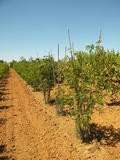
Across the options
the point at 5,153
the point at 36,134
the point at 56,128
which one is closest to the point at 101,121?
the point at 56,128

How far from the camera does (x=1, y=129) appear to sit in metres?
5.59

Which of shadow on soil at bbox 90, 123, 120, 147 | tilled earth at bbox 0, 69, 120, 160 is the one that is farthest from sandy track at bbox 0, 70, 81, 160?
shadow on soil at bbox 90, 123, 120, 147

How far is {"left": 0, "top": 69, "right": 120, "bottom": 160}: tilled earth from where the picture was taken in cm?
405

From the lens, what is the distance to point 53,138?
16.5 feet

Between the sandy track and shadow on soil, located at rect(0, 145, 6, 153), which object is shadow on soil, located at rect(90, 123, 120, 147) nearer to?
the sandy track

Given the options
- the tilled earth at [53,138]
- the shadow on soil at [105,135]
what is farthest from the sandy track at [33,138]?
the shadow on soil at [105,135]

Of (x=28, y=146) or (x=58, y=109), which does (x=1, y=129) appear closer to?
(x=28, y=146)

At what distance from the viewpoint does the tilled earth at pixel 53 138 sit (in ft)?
13.3

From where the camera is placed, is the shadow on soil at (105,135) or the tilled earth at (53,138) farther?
the shadow on soil at (105,135)

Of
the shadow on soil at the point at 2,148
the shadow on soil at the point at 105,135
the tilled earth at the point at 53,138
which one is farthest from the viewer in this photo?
the shadow on soil at the point at 105,135

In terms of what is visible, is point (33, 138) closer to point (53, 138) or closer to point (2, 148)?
point (53, 138)

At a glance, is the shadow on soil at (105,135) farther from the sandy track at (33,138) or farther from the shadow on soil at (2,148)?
the shadow on soil at (2,148)

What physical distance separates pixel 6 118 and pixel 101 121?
4.94m

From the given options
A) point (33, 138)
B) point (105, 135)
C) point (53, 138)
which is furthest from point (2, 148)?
point (105, 135)
